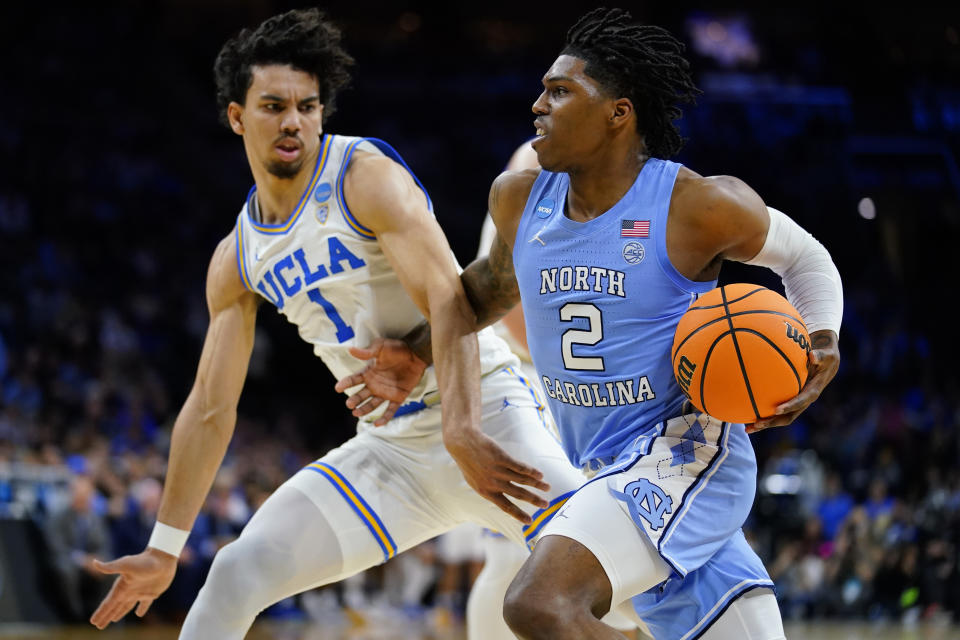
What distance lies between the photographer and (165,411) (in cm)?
1388

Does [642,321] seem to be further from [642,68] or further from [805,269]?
[642,68]

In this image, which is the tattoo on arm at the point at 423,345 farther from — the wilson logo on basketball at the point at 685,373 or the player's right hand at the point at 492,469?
the wilson logo on basketball at the point at 685,373

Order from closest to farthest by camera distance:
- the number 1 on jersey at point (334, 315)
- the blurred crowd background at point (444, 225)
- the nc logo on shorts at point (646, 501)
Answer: the nc logo on shorts at point (646, 501), the number 1 on jersey at point (334, 315), the blurred crowd background at point (444, 225)

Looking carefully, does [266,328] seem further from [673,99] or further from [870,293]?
[673,99]

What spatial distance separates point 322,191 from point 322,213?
86 mm

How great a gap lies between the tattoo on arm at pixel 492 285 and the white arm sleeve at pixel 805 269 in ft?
2.74

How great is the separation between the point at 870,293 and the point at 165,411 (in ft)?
30.6

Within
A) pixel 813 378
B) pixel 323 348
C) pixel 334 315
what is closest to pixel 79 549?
pixel 323 348

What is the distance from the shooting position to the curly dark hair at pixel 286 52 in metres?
4.35

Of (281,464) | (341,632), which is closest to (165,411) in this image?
(281,464)

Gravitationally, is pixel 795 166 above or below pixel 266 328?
above

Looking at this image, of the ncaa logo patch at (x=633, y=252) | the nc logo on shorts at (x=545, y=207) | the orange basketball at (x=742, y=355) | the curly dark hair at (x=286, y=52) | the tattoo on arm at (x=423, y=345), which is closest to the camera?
the orange basketball at (x=742, y=355)

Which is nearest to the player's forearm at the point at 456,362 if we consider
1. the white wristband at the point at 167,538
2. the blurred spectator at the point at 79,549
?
the white wristband at the point at 167,538

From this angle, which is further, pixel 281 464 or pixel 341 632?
pixel 281 464
